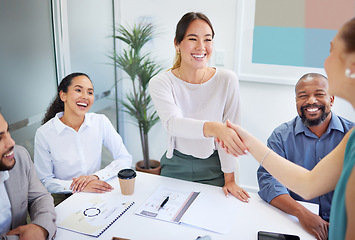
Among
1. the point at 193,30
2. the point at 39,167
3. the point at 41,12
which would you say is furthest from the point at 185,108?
the point at 41,12

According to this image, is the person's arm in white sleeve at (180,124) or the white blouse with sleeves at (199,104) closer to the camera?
the person's arm in white sleeve at (180,124)

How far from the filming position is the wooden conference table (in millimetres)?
1300

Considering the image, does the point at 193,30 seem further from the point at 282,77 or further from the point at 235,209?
the point at 282,77

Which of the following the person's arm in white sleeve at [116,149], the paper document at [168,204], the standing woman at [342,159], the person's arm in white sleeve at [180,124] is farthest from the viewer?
the person's arm in white sleeve at [116,149]

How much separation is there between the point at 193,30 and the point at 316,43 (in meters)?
1.48

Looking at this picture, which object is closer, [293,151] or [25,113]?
[293,151]

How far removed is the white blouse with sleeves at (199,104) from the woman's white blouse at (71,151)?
445mm

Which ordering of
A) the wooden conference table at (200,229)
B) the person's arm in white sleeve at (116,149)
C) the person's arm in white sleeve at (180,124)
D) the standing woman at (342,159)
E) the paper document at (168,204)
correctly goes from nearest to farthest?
the standing woman at (342,159)
the wooden conference table at (200,229)
the paper document at (168,204)
the person's arm in white sleeve at (180,124)
the person's arm in white sleeve at (116,149)

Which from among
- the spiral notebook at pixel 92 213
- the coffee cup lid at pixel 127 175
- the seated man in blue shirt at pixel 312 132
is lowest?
the spiral notebook at pixel 92 213

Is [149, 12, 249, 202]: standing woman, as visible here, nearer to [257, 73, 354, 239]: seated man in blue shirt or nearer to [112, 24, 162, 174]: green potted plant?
[257, 73, 354, 239]: seated man in blue shirt

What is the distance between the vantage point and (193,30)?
6.00 ft

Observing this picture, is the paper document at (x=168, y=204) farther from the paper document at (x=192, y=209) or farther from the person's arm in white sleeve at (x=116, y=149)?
the person's arm in white sleeve at (x=116, y=149)

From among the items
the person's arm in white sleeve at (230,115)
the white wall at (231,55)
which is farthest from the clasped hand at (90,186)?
the white wall at (231,55)

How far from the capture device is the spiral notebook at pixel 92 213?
1343mm
